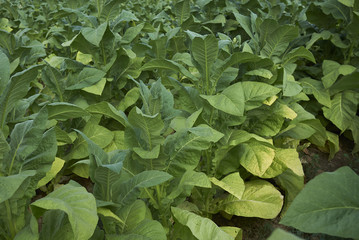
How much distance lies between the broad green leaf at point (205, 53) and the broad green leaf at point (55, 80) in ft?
3.83

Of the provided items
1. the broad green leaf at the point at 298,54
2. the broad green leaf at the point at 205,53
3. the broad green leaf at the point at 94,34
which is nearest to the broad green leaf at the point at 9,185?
the broad green leaf at the point at 205,53

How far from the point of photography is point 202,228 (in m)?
1.69

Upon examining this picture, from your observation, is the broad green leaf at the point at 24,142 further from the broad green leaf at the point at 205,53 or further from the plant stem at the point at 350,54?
the plant stem at the point at 350,54

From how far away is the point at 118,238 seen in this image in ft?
5.06

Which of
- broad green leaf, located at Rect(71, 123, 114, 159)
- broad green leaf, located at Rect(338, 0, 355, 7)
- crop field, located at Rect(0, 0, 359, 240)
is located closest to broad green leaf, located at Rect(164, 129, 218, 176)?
crop field, located at Rect(0, 0, 359, 240)

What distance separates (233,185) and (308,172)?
1.47 m

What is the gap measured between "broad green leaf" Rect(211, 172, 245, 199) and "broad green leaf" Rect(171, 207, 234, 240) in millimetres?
464

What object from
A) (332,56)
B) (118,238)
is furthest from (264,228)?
(332,56)

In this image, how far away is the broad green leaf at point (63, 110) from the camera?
1845mm

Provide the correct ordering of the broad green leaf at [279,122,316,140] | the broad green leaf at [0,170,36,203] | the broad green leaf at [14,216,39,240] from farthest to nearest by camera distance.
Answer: the broad green leaf at [279,122,316,140] → the broad green leaf at [14,216,39,240] → the broad green leaf at [0,170,36,203]

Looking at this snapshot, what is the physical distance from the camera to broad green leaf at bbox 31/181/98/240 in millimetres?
1188

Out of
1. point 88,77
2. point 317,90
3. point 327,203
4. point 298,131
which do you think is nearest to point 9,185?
point 327,203

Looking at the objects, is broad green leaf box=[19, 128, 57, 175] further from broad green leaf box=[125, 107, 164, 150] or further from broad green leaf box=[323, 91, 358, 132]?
broad green leaf box=[323, 91, 358, 132]

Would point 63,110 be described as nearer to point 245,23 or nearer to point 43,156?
point 43,156
